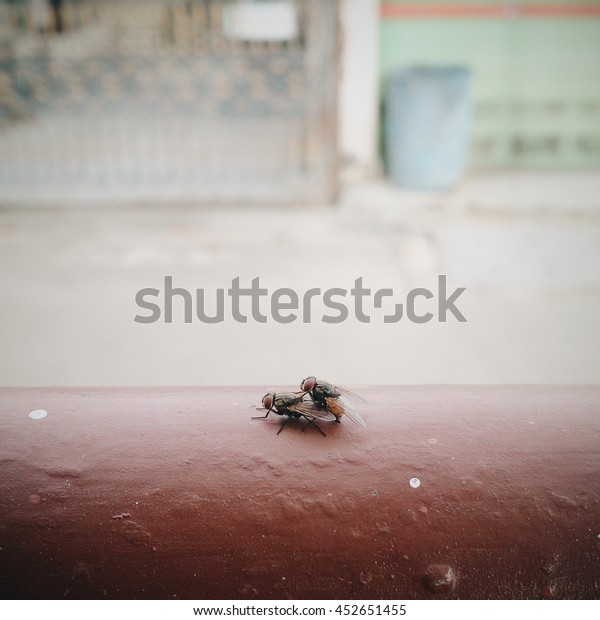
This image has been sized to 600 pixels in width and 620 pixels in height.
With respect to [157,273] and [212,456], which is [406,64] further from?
[212,456]

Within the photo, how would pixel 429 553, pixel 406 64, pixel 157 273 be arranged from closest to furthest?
1. pixel 429 553
2. pixel 157 273
3. pixel 406 64

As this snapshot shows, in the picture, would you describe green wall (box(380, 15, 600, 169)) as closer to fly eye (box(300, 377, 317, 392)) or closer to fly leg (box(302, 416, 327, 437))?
fly eye (box(300, 377, 317, 392))

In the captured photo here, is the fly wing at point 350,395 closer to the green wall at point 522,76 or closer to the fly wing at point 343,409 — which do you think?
the fly wing at point 343,409

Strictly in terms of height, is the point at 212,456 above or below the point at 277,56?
below

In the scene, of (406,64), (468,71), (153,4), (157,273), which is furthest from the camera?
(406,64)

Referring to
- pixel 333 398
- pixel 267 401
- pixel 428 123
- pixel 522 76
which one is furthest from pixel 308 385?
pixel 522 76

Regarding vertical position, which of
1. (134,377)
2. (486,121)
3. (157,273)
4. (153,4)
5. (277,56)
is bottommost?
(134,377)

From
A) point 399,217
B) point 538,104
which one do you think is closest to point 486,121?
point 538,104

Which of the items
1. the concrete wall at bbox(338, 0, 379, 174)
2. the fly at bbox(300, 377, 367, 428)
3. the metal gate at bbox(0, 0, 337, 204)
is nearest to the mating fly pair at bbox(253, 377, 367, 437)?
the fly at bbox(300, 377, 367, 428)
